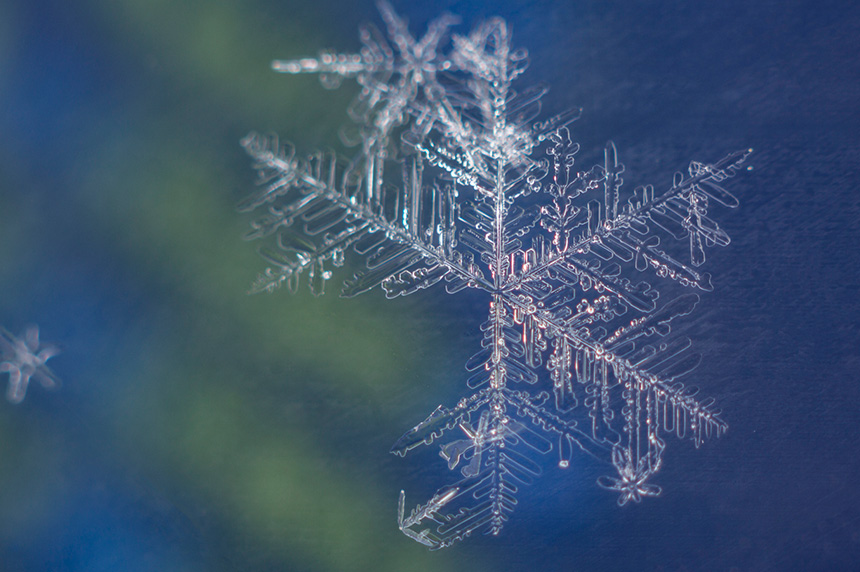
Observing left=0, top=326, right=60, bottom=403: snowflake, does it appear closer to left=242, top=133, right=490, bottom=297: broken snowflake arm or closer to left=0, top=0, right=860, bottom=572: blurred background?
left=0, top=0, right=860, bottom=572: blurred background

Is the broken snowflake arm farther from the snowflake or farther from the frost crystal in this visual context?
the snowflake

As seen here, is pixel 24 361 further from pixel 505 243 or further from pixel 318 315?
pixel 505 243

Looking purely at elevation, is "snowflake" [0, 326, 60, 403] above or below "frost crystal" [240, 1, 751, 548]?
below

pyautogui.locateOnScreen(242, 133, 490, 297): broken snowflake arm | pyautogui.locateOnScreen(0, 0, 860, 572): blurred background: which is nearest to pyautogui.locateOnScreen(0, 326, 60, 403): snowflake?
pyautogui.locateOnScreen(0, 0, 860, 572): blurred background

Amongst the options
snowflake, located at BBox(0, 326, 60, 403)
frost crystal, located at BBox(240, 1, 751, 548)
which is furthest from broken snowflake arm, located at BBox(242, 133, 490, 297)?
snowflake, located at BBox(0, 326, 60, 403)

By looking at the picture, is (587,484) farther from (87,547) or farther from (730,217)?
(87,547)

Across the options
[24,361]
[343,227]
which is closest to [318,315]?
[343,227]
